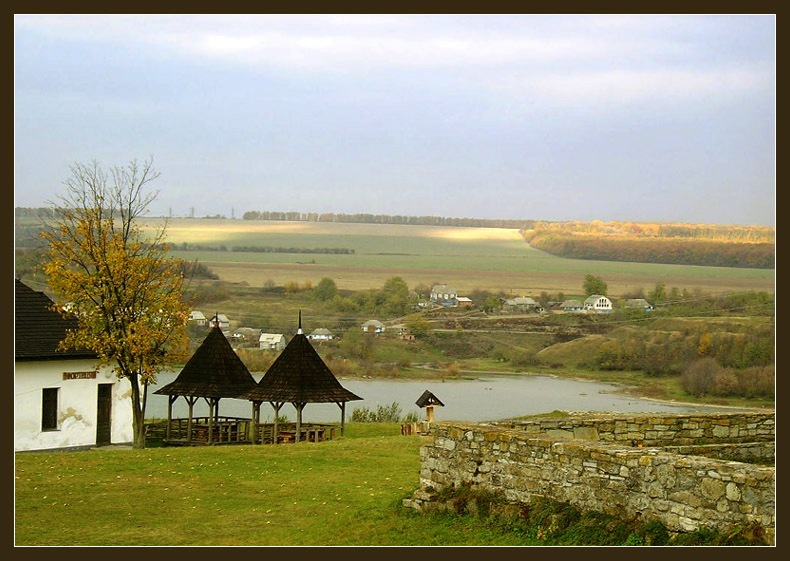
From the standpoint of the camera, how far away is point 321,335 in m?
54.7

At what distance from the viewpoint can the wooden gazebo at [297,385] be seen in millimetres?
21406

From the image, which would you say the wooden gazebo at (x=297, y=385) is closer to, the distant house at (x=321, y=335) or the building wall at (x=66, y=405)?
the building wall at (x=66, y=405)

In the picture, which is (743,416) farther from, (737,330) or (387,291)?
(387,291)

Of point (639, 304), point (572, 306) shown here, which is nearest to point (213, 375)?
point (572, 306)

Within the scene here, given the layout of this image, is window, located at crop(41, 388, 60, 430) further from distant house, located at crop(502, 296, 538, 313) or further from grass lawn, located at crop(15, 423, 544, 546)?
distant house, located at crop(502, 296, 538, 313)

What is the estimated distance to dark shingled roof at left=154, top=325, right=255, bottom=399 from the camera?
22.9 m

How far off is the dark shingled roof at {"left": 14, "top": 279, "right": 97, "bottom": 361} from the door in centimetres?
89

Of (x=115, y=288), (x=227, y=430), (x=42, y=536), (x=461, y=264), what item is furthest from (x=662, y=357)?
(x=42, y=536)

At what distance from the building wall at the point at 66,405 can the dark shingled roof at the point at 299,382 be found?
2557 mm

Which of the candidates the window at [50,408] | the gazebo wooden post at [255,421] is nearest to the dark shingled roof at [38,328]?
the window at [50,408]

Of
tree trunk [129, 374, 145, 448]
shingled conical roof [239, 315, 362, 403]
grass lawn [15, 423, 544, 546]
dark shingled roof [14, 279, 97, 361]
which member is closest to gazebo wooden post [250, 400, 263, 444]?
shingled conical roof [239, 315, 362, 403]

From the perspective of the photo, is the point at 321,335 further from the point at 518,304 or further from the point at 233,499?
the point at 233,499

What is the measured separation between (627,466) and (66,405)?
14237 mm

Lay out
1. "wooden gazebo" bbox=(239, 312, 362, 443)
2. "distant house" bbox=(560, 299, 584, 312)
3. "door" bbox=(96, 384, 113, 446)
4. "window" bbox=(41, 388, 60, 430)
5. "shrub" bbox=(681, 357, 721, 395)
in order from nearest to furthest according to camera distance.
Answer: "window" bbox=(41, 388, 60, 430) → "door" bbox=(96, 384, 113, 446) → "wooden gazebo" bbox=(239, 312, 362, 443) → "shrub" bbox=(681, 357, 721, 395) → "distant house" bbox=(560, 299, 584, 312)
